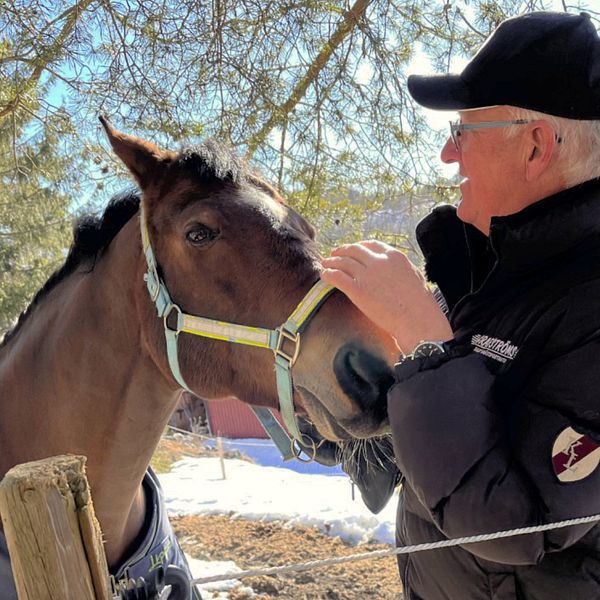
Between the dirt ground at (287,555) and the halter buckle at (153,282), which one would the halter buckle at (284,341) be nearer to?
the halter buckle at (153,282)

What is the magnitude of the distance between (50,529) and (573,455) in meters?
0.78

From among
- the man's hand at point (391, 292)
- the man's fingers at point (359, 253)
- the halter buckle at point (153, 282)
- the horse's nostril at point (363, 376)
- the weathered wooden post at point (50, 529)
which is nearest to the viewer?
the weathered wooden post at point (50, 529)

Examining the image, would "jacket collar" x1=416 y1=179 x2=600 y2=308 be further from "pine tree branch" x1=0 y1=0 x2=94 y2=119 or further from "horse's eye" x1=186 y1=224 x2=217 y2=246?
"pine tree branch" x1=0 y1=0 x2=94 y2=119

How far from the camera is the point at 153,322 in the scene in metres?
1.67

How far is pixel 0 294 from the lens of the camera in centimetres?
838

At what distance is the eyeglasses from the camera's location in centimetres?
104

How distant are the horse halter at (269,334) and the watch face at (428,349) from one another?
481 millimetres

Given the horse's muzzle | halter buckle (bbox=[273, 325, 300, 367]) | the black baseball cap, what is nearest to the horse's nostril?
the horse's muzzle

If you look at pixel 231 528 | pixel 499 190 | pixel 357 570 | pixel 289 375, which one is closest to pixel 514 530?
pixel 499 190

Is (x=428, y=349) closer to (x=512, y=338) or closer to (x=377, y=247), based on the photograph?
(x=512, y=338)

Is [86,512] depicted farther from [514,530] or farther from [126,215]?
[126,215]

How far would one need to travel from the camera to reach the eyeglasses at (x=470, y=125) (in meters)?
1.04

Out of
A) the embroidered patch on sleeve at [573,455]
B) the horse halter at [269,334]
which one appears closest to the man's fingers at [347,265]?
the horse halter at [269,334]

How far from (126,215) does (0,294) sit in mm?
7577
